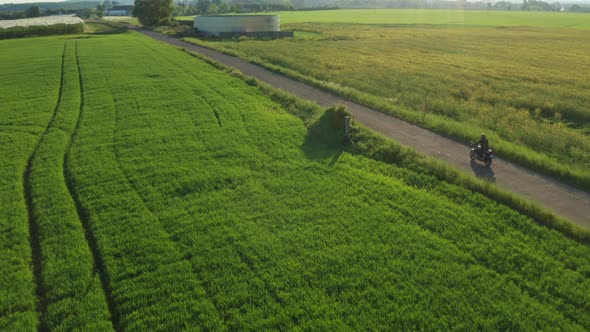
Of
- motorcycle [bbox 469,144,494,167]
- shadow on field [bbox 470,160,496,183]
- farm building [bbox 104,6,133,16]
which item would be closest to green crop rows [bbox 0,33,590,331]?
shadow on field [bbox 470,160,496,183]

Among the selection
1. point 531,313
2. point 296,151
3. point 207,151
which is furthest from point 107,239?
point 531,313

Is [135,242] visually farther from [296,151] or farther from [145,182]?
[296,151]

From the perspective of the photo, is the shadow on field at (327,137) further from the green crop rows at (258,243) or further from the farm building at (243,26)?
the farm building at (243,26)

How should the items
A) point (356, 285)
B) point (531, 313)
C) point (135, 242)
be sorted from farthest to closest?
1. point (135, 242)
2. point (356, 285)
3. point (531, 313)

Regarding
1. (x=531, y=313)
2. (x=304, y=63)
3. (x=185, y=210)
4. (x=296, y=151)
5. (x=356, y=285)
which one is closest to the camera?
(x=531, y=313)

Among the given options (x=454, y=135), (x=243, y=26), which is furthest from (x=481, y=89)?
(x=243, y=26)

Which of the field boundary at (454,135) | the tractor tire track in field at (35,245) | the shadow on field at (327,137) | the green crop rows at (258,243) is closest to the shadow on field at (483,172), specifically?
the field boundary at (454,135)

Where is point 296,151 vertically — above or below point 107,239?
above
